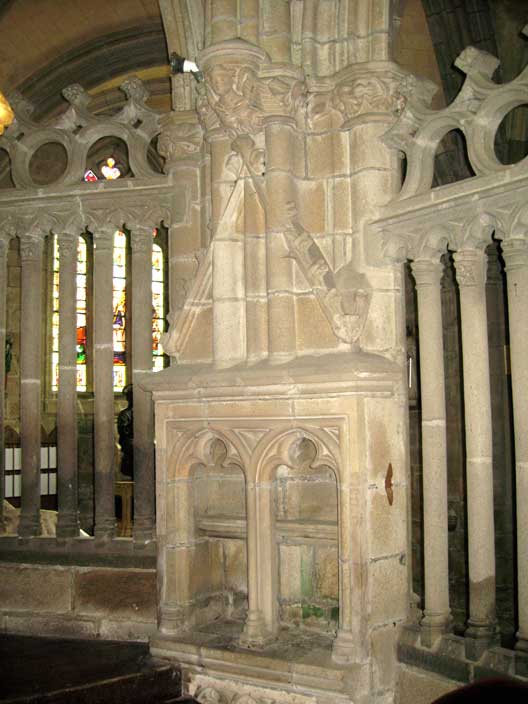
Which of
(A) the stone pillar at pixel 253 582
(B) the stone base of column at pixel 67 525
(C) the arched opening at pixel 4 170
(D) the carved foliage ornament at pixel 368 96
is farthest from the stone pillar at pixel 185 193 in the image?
(C) the arched opening at pixel 4 170

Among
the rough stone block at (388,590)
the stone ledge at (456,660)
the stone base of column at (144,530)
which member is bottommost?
the stone ledge at (456,660)

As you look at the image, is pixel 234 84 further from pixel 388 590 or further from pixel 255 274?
pixel 388 590

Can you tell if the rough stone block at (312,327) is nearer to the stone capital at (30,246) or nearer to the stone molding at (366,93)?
the stone molding at (366,93)

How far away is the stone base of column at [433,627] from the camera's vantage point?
378 cm

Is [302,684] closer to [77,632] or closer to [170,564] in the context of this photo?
[170,564]

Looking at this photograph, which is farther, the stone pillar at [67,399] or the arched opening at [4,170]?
the arched opening at [4,170]

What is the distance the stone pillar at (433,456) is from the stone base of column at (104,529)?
6.41 ft

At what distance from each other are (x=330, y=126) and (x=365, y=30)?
507 millimetres

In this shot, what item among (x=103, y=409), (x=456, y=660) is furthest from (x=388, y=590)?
(x=103, y=409)

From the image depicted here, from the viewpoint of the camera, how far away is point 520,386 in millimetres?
3559

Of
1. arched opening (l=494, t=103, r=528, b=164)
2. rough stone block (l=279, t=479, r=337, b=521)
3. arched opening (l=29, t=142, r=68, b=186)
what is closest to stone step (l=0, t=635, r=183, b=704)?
rough stone block (l=279, t=479, r=337, b=521)

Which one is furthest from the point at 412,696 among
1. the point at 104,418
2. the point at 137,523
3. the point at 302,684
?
Result: the point at 104,418

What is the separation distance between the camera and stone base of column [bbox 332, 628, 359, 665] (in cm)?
371

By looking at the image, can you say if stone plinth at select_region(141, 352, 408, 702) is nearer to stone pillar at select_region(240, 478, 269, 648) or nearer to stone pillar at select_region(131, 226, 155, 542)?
stone pillar at select_region(240, 478, 269, 648)
